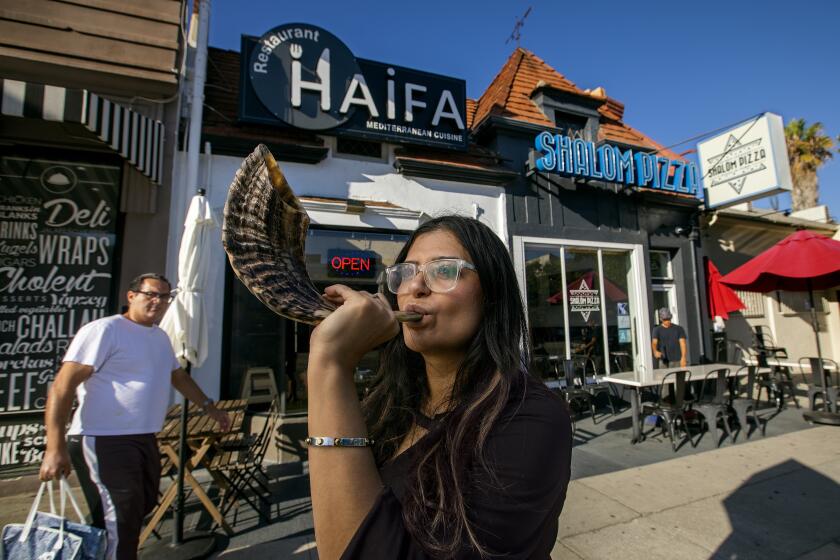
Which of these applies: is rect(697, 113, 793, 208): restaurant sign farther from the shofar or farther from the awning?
the awning

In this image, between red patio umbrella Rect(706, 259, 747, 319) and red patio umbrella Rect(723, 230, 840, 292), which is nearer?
red patio umbrella Rect(723, 230, 840, 292)

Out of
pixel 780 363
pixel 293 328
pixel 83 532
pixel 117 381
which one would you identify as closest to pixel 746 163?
pixel 780 363

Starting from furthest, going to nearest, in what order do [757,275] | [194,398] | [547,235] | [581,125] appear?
[581,125]
[547,235]
[757,275]
[194,398]

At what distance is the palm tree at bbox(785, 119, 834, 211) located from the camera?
21.7 m

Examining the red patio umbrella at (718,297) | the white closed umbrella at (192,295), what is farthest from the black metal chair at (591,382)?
the white closed umbrella at (192,295)

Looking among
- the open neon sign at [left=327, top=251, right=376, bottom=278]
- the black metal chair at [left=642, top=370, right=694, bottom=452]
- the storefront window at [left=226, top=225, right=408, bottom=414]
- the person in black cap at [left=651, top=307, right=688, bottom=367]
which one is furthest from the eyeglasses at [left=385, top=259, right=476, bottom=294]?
the person in black cap at [left=651, top=307, right=688, bottom=367]

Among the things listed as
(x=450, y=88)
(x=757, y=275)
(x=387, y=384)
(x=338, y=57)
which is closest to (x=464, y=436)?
(x=387, y=384)

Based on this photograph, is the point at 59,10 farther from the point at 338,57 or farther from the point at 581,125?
the point at 581,125

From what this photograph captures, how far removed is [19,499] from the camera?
172 inches

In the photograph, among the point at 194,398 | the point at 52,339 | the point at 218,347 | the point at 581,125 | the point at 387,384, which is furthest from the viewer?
the point at 581,125

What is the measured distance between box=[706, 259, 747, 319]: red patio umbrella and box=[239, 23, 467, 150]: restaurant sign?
7038 mm

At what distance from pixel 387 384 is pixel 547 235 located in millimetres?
7084

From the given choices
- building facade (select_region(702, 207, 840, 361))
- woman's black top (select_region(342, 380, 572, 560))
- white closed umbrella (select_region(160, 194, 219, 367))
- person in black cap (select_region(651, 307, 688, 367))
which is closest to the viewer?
woman's black top (select_region(342, 380, 572, 560))

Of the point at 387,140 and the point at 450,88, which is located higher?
the point at 450,88
